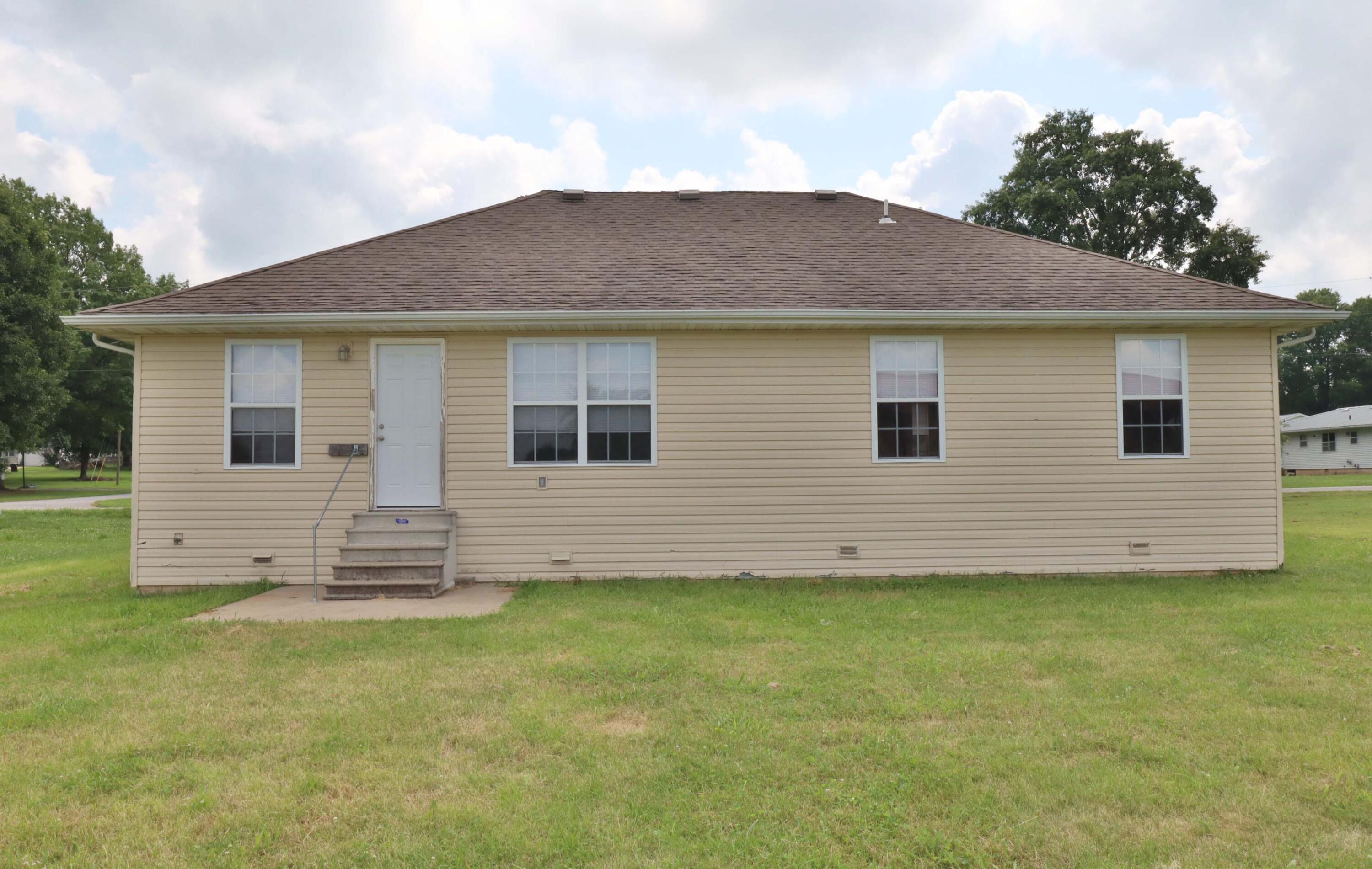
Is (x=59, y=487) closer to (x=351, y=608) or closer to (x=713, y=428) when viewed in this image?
(x=351, y=608)

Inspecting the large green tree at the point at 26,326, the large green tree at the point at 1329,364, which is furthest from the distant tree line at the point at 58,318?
the large green tree at the point at 1329,364

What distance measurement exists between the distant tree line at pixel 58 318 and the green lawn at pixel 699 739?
25411 millimetres

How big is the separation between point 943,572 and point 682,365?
3.79 m

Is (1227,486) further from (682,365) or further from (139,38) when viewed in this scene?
(139,38)

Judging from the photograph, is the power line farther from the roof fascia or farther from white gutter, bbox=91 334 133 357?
white gutter, bbox=91 334 133 357

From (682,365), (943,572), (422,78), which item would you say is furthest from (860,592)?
(422,78)

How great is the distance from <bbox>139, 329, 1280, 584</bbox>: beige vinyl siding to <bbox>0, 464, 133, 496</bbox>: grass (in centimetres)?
1592

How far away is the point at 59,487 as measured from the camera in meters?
32.7

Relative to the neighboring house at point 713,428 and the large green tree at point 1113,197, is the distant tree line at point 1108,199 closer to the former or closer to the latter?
the large green tree at point 1113,197

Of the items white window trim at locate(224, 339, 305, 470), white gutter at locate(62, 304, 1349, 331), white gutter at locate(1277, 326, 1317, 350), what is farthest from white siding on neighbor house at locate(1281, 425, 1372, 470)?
white window trim at locate(224, 339, 305, 470)

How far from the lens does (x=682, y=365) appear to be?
330 inches

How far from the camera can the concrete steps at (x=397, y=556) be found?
24.1 ft

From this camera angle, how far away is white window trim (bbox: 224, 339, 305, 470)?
8156 mm

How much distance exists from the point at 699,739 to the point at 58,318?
2743 cm
